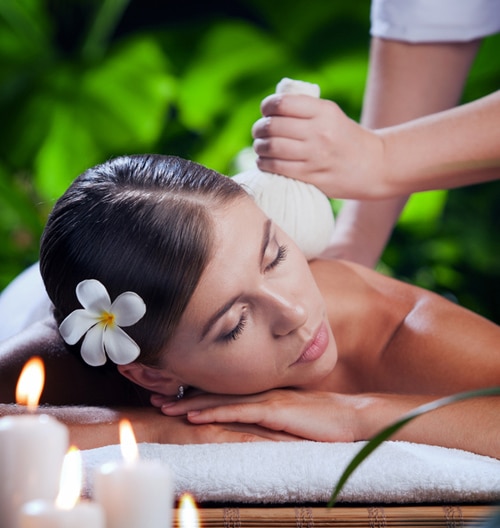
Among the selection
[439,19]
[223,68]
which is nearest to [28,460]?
[439,19]

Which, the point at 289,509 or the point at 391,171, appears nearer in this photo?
the point at 289,509

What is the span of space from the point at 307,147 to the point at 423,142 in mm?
207

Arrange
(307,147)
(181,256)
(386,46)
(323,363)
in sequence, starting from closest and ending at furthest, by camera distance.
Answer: (181,256) < (323,363) < (307,147) < (386,46)

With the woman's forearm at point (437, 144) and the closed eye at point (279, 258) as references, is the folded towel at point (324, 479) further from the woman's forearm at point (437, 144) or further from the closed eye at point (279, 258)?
the woman's forearm at point (437, 144)

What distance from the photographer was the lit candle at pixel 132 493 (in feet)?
2.04

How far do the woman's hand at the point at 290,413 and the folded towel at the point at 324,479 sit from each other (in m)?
0.15

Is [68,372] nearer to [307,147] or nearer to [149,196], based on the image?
[149,196]

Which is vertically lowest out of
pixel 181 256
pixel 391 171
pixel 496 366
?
pixel 496 366

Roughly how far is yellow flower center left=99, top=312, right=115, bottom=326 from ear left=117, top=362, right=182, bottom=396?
0.11 m

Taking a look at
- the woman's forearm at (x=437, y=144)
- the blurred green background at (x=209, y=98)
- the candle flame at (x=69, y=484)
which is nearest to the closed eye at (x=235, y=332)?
the woman's forearm at (x=437, y=144)

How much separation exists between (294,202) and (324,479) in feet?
1.69

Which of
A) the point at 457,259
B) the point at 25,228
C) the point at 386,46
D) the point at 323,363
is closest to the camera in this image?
the point at 323,363

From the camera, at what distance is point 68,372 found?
60.5 inches

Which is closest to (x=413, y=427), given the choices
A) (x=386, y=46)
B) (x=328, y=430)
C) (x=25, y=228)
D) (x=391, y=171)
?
(x=328, y=430)
